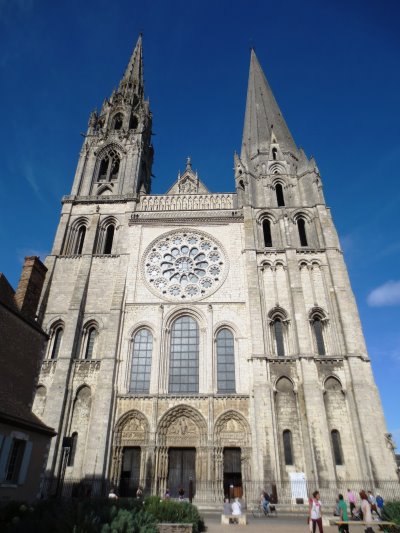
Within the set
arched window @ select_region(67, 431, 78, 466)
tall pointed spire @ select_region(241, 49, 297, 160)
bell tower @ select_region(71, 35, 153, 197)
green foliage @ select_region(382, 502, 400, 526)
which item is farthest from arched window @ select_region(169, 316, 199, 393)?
tall pointed spire @ select_region(241, 49, 297, 160)

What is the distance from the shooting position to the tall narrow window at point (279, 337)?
20844 millimetres

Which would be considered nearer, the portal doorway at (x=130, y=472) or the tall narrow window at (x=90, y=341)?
the portal doorway at (x=130, y=472)

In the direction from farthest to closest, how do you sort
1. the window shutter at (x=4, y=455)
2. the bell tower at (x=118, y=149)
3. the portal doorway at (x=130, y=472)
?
the bell tower at (x=118, y=149) → the portal doorway at (x=130, y=472) → the window shutter at (x=4, y=455)

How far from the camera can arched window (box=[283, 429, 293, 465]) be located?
1766cm

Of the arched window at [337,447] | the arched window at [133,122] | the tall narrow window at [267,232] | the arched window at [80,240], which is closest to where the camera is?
the arched window at [337,447]

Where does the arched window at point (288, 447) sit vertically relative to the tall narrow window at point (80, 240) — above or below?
below

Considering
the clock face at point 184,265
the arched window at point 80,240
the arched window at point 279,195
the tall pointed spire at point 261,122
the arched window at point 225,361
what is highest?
the tall pointed spire at point 261,122

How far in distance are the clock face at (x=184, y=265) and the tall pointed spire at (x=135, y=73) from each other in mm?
20401

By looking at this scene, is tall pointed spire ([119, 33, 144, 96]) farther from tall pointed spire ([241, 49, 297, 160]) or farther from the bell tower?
tall pointed spire ([241, 49, 297, 160])

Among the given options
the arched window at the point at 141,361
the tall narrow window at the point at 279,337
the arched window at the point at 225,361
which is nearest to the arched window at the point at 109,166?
the arched window at the point at 141,361

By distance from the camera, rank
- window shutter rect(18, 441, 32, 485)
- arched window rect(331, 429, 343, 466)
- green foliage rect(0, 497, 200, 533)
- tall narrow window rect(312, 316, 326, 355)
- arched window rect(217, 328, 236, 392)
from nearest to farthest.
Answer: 1. green foliage rect(0, 497, 200, 533)
2. window shutter rect(18, 441, 32, 485)
3. arched window rect(331, 429, 343, 466)
4. arched window rect(217, 328, 236, 392)
5. tall narrow window rect(312, 316, 326, 355)

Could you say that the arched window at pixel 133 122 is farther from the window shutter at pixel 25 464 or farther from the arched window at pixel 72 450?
the window shutter at pixel 25 464

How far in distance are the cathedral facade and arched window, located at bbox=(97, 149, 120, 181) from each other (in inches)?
29.8

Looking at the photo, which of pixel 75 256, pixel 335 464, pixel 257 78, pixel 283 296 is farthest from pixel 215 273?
pixel 257 78
